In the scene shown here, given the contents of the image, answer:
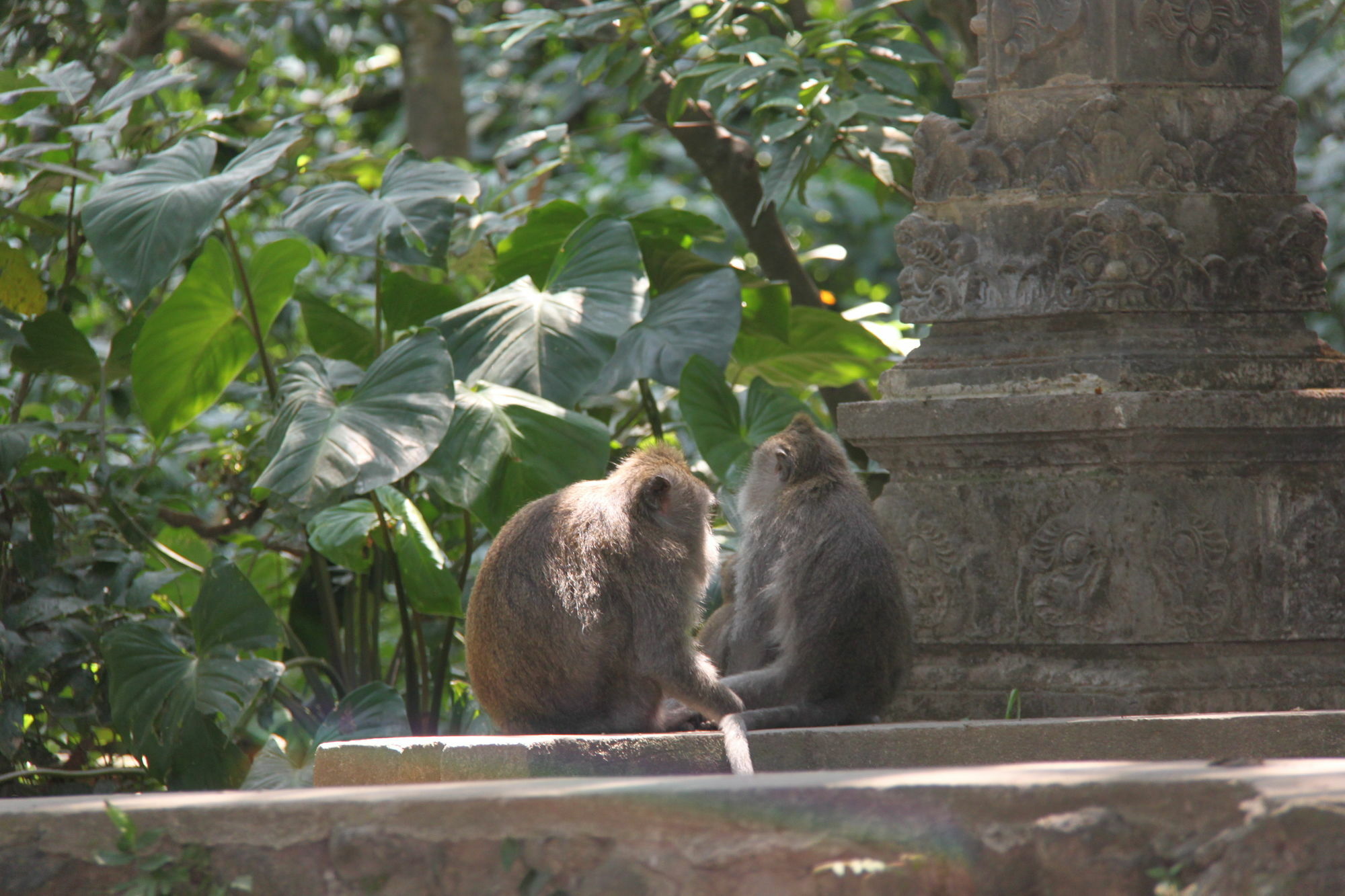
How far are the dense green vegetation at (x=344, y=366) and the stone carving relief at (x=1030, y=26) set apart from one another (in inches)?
43.1

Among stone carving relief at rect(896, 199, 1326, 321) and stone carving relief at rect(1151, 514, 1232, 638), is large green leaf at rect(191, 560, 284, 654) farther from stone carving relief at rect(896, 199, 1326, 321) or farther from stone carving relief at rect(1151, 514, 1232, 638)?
stone carving relief at rect(1151, 514, 1232, 638)

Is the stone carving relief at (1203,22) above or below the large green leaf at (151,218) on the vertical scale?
above

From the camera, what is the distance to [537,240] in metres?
5.46

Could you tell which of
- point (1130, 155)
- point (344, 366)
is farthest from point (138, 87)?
point (1130, 155)

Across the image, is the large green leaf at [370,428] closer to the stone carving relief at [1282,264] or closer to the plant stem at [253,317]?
the plant stem at [253,317]

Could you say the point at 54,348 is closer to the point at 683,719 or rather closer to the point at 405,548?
the point at 405,548

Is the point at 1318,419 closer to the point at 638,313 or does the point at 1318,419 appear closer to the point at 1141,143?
the point at 1141,143

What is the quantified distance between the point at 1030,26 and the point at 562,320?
1.85 m

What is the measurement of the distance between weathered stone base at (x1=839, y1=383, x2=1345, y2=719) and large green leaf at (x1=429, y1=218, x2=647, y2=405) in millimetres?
1481

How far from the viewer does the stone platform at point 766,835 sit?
1.92 metres

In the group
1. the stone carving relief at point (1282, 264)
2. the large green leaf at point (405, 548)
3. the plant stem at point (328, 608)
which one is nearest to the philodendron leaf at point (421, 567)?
the large green leaf at point (405, 548)

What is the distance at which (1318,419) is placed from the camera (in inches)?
129

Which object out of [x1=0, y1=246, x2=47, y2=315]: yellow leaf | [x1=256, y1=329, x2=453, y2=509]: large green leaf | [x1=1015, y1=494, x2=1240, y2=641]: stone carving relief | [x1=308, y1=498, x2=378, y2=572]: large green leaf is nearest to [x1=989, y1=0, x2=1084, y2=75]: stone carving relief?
[x1=1015, y1=494, x2=1240, y2=641]: stone carving relief

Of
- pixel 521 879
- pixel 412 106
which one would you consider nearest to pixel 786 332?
pixel 521 879
